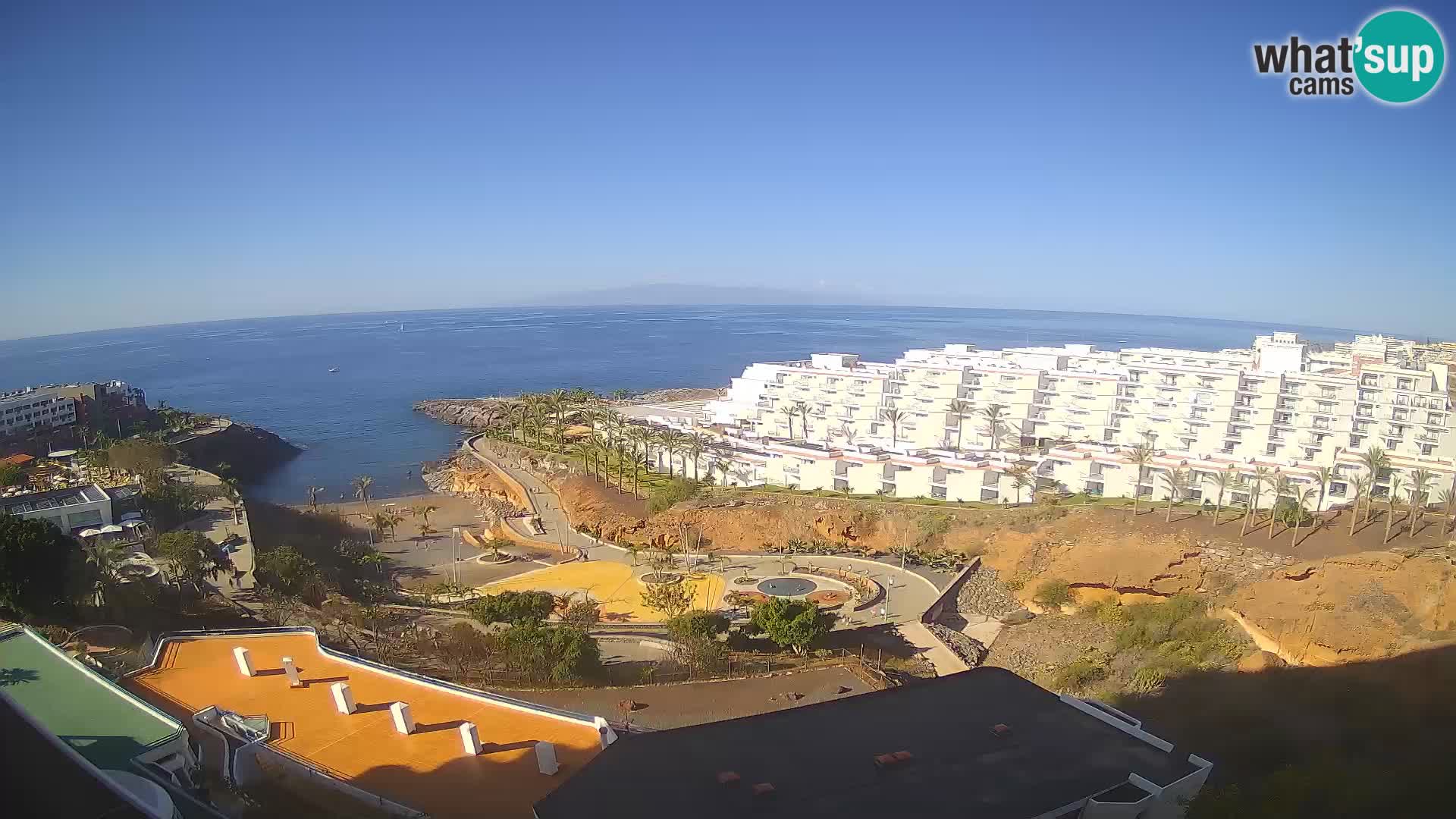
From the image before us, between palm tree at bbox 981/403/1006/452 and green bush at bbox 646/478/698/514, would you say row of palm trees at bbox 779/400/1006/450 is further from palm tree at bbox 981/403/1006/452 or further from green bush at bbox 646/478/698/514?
green bush at bbox 646/478/698/514

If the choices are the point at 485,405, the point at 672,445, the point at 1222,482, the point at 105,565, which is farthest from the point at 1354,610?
the point at 485,405

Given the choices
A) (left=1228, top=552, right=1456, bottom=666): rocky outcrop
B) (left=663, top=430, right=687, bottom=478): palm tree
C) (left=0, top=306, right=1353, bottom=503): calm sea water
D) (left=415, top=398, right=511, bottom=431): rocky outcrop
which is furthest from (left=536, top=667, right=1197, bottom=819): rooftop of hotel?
(left=415, top=398, right=511, bottom=431): rocky outcrop

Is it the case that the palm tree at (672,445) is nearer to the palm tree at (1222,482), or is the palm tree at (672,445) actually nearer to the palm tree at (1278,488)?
the palm tree at (1222,482)

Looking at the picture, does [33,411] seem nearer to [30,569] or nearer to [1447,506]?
[30,569]

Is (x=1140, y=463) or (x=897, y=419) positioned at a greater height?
(x=897, y=419)

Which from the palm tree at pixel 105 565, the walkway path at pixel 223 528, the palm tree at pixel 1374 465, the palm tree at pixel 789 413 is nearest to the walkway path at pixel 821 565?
the walkway path at pixel 223 528
